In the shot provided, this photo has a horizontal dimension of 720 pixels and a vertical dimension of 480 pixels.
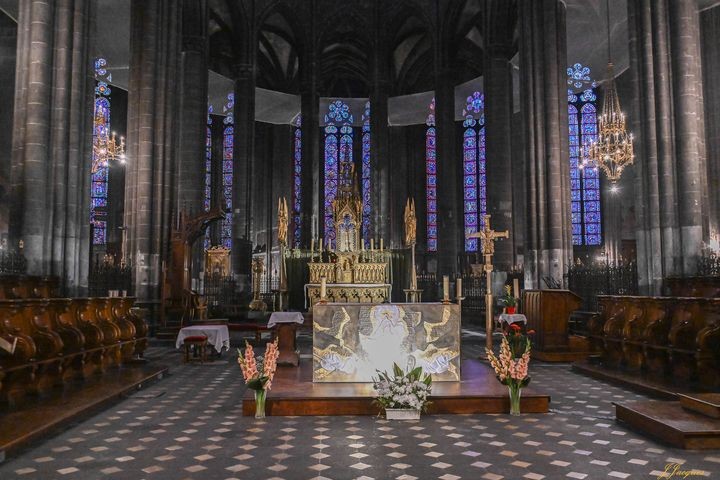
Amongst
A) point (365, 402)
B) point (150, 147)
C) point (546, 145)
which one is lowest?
point (365, 402)

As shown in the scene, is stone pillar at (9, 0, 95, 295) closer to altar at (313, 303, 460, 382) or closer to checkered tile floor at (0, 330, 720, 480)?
checkered tile floor at (0, 330, 720, 480)

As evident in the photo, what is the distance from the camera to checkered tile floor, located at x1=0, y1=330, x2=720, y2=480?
16.1 ft

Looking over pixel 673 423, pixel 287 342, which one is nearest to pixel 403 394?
pixel 673 423

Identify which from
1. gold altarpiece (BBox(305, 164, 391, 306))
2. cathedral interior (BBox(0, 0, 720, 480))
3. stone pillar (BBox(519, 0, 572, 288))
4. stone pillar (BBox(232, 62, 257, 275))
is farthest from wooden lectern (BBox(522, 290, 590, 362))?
stone pillar (BBox(232, 62, 257, 275))

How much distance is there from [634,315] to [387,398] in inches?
221

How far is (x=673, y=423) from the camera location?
5.83 meters

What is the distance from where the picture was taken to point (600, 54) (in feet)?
86.2

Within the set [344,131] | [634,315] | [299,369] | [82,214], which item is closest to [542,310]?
[634,315]

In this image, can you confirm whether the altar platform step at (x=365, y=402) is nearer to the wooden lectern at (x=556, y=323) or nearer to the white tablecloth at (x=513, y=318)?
the wooden lectern at (x=556, y=323)

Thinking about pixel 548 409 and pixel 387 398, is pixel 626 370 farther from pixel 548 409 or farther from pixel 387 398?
pixel 387 398

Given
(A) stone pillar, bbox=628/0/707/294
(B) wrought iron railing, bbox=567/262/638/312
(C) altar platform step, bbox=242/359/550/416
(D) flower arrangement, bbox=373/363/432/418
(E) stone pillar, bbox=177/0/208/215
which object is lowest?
(C) altar platform step, bbox=242/359/550/416

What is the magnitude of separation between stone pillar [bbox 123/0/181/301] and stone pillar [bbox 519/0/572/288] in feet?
38.4

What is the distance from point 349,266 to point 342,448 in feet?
58.1

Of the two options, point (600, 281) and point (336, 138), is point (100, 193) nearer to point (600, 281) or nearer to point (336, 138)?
point (336, 138)
